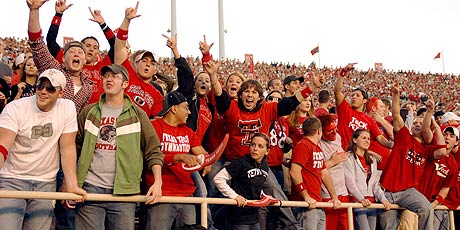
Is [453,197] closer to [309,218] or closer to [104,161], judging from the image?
[309,218]

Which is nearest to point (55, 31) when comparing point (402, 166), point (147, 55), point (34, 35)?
point (34, 35)

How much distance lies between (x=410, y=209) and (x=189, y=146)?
341 cm

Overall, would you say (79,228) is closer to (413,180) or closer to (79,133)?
(79,133)

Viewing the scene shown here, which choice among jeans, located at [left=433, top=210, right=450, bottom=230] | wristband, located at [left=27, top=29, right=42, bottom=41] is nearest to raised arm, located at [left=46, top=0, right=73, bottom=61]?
wristband, located at [left=27, top=29, right=42, bottom=41]

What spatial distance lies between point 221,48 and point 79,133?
2768cm

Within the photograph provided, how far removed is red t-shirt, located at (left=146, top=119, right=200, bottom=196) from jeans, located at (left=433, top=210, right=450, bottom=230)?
13.6 ft

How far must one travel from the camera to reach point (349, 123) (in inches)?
316

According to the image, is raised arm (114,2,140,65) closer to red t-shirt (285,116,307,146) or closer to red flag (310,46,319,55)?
red t-shirt (285,116,307,146)

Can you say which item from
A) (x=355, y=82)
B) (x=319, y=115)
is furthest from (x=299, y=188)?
(x=355, y=82)

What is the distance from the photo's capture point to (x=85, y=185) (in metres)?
4.78

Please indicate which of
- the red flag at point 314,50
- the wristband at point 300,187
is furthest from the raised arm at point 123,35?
the red flag at point 314,50

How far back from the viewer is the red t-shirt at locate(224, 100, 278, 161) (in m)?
6.54

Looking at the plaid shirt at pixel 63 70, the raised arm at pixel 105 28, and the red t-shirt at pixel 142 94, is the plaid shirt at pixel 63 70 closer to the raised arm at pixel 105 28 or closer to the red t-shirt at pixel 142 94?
the red t-shirt at pixel 142 94

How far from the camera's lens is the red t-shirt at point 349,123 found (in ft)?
26.3
